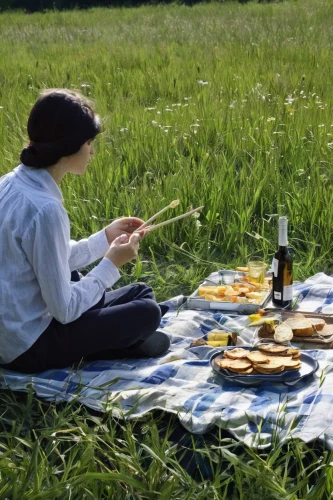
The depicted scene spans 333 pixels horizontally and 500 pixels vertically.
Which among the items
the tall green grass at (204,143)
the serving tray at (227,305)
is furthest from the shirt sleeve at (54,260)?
the serving tray at (227,305)

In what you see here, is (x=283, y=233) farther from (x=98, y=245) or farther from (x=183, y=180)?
(x=183, y=180)

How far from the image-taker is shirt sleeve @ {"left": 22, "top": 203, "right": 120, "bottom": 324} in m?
2.98

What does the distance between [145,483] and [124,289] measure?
122cm

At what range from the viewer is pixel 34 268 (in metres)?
3.05

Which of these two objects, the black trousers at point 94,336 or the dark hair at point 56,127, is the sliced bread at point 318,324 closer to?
the black trousers at point 94,336

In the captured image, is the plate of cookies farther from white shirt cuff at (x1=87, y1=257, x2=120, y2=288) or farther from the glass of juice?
the glass of juice

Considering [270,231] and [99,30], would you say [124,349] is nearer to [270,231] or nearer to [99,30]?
[270,231]

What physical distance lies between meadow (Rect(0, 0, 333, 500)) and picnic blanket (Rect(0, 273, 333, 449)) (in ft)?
0.19

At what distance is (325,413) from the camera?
279 centimetres

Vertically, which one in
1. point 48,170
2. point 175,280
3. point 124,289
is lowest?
point 175,280

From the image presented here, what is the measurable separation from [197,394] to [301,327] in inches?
26.3

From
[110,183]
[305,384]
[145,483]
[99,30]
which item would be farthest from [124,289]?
[99,30]

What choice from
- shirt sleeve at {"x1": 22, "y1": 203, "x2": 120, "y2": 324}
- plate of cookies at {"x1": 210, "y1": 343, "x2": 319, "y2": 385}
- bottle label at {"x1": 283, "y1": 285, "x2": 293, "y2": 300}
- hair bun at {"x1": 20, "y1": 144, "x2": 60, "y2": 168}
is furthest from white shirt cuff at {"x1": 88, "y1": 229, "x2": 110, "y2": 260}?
bottle label at {"x1": 283, "y1": 285, "x2": 293, "y2": 300}

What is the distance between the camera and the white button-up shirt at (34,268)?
2996 millimetres
